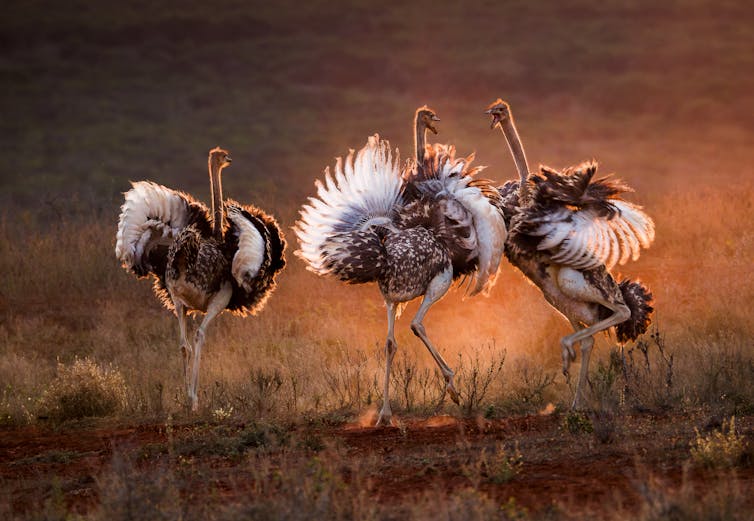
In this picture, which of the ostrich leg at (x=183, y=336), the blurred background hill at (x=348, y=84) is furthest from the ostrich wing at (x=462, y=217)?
the blurred background hill at (x=348, y=84)

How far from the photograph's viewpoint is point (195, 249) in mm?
11719

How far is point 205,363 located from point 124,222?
2324mm

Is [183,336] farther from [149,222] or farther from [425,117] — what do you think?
[425,117]

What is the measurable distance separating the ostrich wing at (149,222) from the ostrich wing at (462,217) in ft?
7.47

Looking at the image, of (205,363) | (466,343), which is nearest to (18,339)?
(205,363)

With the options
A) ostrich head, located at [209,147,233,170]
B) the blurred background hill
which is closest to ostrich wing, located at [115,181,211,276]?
ostrich head, located at [209,147,233,170]

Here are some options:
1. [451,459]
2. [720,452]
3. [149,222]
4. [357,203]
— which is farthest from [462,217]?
[720,452]

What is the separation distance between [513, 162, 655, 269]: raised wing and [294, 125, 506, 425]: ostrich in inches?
14.4

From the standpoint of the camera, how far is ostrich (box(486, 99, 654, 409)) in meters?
10.5

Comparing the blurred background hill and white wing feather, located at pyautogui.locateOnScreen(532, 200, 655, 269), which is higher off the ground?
the blurred background hill

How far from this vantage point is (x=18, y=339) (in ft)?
48.7

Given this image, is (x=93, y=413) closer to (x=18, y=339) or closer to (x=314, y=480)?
(x=18, y=339)

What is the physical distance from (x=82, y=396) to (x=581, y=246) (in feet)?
15.5

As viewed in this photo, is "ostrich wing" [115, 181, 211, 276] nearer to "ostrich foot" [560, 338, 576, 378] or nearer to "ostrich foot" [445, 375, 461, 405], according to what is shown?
"ostrich foot" [445, 375, 461, 405]
